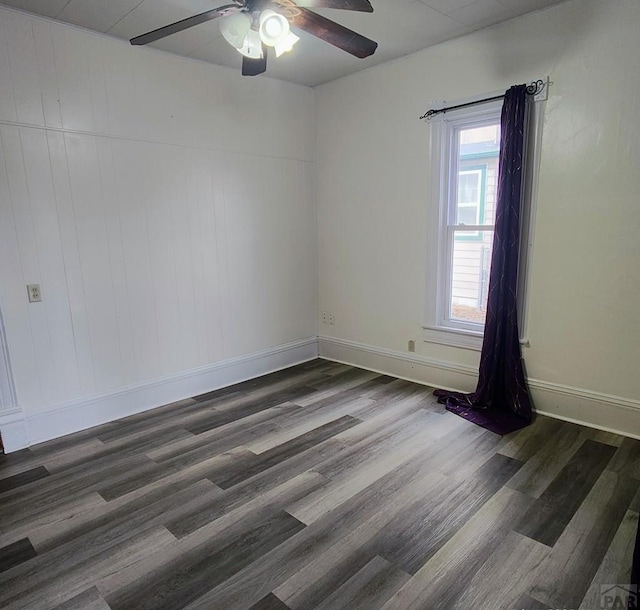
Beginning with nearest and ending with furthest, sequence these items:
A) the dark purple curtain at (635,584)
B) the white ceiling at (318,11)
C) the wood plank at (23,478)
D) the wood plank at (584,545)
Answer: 1. the dark purple curtain at (635,584)
2. the wood plank at (584,545)
3. the wood plank at (23,478)
4. the white ceiling at (318,11)

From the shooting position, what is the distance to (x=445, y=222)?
140 inches

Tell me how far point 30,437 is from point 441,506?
105 inches

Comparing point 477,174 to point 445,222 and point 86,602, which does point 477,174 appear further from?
point 86,602

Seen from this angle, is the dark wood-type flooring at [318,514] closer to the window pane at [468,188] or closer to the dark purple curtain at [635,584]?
the dark purple curtain at [635,584]

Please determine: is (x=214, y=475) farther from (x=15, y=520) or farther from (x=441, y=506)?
(x=441, y=506)

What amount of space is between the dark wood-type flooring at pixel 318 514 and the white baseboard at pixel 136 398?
0.10m

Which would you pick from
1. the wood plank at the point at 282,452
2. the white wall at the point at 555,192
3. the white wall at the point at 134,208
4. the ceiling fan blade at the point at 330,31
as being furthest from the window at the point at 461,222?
the white wall at the point at 134,208

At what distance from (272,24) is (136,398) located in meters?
2.77

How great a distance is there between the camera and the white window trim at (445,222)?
3000 mm

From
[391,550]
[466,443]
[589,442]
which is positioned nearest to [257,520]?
[391,550]

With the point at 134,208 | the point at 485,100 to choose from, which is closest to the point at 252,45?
the point at 134,208

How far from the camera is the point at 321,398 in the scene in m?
3.61

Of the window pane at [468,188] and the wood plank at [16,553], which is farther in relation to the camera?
the window pane at [468,188]

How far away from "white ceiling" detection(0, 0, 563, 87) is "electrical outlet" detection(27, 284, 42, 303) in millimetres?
1686
